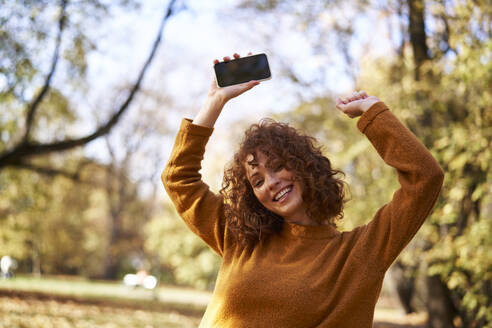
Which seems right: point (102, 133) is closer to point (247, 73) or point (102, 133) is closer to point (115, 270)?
point (247, 73)

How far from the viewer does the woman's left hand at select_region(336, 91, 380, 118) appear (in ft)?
6.19

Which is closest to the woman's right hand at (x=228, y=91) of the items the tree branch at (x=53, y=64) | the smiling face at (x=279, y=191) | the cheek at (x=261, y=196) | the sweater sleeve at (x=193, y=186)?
the sweater sleeve at (x=193, y=186)

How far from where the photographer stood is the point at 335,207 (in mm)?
2102

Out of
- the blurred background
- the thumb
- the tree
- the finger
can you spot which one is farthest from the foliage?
the thumb

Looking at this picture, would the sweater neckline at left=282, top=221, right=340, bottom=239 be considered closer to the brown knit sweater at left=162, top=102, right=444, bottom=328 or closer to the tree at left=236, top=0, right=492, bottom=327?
the brown knit sweater at left=162, top=102, right=444, bottom=328

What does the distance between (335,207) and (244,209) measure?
1.23ft

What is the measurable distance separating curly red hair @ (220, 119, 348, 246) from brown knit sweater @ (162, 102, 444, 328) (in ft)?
0.26

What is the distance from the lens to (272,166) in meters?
2.05

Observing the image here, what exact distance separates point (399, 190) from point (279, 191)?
470 mm

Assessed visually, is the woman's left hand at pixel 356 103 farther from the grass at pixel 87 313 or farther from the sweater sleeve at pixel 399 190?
the grass at pixel 87 313

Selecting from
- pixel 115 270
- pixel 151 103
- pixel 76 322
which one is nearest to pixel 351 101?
pixel 76 322

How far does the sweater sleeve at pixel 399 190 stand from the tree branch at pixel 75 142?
636cm

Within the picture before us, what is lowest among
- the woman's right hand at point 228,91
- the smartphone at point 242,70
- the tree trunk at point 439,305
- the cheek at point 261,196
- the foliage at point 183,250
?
the foliage at point 183,250

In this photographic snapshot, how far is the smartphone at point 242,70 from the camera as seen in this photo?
2156 mm
